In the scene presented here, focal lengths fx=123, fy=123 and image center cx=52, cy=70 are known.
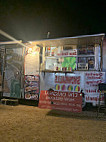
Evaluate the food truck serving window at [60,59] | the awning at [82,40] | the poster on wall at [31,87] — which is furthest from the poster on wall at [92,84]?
the poster on wall at [31,87]

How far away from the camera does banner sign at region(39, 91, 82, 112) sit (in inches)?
235

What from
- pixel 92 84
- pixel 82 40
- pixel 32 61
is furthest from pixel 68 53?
pixel 32 61

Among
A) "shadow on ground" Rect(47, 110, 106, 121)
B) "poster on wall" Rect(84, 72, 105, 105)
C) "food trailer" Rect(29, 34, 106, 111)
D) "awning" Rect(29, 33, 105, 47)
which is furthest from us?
"food trailer" Rect(29, 34, 106, 111)

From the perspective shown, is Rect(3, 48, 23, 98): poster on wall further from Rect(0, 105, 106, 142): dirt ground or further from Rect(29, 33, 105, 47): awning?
Rect(0, 105, 106, 142): dirt ground

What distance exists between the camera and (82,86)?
253 inches

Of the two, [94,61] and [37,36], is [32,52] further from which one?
[94,61]

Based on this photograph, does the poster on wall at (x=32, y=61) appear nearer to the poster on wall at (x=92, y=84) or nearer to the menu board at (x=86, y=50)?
the menu board at (x=86, y=50)

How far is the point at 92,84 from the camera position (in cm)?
623

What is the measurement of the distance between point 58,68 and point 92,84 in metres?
1.96

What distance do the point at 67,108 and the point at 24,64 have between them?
3.71m

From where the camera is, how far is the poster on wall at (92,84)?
610 cm

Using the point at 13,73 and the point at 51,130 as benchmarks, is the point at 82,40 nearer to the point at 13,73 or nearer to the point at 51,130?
the point at 51,130

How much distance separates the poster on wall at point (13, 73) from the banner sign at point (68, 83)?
2520 mm

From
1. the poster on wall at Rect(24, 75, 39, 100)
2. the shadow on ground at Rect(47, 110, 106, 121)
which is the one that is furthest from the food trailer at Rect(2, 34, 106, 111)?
the shadow on ground at Rect(47, 110, 106, 121)
